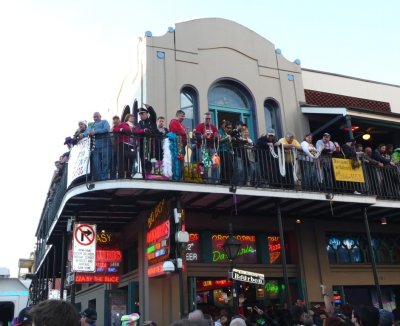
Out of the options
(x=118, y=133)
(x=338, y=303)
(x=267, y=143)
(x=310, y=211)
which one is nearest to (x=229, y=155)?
(x=267, y=143)

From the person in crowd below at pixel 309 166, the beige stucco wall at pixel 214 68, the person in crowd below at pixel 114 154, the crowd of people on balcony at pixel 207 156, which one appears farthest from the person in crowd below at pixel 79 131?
the person in crowd below at pixel 309 166

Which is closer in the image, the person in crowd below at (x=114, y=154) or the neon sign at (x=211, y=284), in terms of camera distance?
the person in crowd below at (x=114, y=154)

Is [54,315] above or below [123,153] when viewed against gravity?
below

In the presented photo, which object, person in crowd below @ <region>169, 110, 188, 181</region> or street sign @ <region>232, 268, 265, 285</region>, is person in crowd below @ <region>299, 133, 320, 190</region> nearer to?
street sign @ <region>232, 268, 265, 285</region>

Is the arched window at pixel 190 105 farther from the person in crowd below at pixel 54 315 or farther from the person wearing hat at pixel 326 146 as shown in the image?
the person in crowd below at pixel 54 315

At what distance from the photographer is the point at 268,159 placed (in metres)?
11.3

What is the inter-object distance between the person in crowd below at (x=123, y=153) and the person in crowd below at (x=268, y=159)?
316 cm

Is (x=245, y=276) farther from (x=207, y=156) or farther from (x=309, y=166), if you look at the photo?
(x=309, y=166)

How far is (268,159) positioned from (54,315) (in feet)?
30.1

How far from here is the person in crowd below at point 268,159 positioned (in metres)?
11.1

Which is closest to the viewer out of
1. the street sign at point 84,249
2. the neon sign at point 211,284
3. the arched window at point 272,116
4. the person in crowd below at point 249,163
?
the street sign at point 84,249

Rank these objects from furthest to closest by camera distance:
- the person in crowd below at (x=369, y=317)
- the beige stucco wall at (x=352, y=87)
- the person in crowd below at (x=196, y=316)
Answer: the beige stucco wall at (x=352, y=87)
the person in crowd below at (x=369, y=317)
the person in crowd below at (x=196, y=316)

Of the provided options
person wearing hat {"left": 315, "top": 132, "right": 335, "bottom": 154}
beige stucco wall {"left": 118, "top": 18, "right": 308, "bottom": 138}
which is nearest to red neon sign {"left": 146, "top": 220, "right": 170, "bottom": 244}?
beige stucco wall {"left": 118, "top": 18, "right": 308, "bottom": 138}

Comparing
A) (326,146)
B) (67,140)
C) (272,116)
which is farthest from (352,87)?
(67,140)
